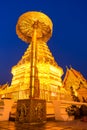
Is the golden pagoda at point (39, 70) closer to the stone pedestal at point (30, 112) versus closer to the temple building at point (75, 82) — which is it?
the temple building at point (75, 82)

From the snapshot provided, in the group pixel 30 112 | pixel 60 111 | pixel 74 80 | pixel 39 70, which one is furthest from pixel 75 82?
pixel 30 112

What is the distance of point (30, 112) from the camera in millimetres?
6922

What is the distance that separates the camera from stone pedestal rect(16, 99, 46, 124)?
6.94 meters

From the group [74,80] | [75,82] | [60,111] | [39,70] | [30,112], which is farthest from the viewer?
[74,80]

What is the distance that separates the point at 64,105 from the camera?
930cm

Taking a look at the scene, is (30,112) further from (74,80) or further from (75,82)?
(74,80)

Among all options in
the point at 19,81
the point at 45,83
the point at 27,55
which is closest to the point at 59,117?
the point at 45,83

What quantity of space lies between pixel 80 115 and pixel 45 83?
6.68 metres

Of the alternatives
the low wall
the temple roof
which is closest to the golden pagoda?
the temple roof

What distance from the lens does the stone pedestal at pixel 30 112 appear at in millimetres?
6938

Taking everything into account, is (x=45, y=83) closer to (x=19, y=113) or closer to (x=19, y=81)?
(x=19, y=81)

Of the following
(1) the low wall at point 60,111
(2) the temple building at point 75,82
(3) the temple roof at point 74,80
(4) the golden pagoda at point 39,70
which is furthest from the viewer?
(3) the temple roof at point 74,80

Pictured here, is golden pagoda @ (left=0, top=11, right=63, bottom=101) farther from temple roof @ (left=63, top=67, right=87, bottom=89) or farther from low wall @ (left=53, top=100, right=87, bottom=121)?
low wall @ (left=53, top=100, right=87, bottom=121)

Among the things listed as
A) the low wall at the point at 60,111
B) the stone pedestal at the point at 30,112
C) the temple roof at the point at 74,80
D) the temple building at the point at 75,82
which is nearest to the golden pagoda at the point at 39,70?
the temple building at the point at 75,82
